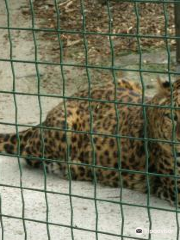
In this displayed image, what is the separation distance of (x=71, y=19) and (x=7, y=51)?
1.44 metres

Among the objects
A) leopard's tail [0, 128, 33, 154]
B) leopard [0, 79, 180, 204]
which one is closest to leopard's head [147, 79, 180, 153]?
leopard [0, 79, 180, 204]

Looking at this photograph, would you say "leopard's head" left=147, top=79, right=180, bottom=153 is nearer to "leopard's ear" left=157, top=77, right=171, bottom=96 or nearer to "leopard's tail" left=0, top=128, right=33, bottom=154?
"leopard's ear" left=157, top=77, right=171, bottom=96

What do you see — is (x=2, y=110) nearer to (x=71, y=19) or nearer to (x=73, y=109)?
(x=73, y=109)

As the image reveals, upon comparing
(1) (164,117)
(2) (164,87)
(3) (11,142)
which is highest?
(2) (164,87)

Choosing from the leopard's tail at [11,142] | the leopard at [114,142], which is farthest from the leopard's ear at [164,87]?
the leopard's tail at [11,142]

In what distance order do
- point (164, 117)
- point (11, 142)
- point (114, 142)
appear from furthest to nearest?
point (11, 142), point (114, 142), point (164, 117)

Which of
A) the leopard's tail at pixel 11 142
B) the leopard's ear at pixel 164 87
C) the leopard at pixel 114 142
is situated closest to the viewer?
the leopard's ear at pixel 164 87

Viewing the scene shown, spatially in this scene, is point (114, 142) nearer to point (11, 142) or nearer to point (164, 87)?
Result: point (164, 87)

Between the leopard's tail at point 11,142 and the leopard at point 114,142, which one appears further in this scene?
the leopard's tail at point 11,142

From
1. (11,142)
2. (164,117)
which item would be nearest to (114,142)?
(164,117)

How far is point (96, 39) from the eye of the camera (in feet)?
32.7

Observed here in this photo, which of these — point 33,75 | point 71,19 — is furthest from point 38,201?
point 71,19

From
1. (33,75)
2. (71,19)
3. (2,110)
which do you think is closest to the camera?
(2,110)

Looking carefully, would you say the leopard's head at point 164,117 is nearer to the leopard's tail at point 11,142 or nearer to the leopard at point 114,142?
the leopard at point 114,142
